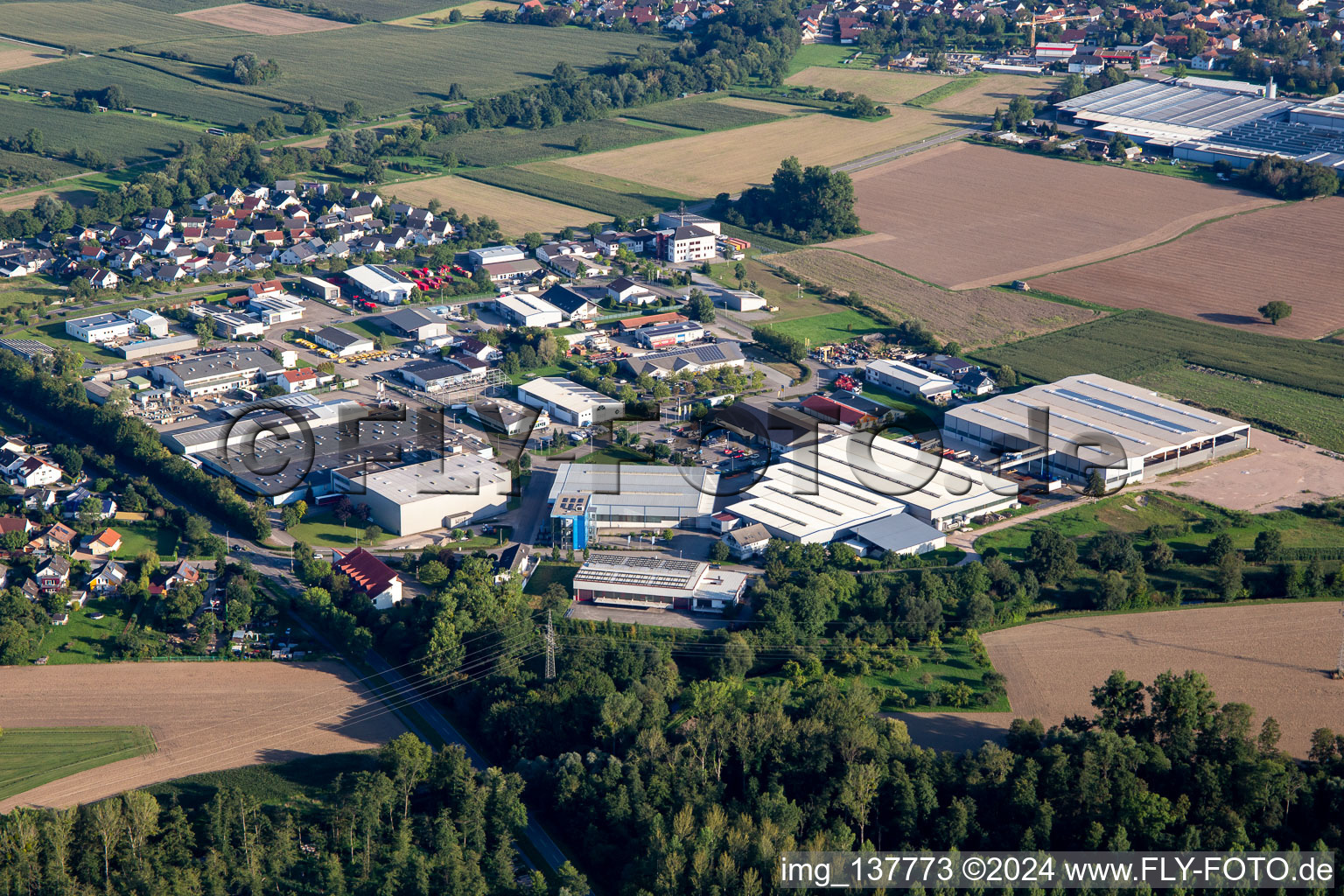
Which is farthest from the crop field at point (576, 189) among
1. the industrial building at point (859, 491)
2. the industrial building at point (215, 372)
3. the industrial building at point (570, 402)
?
the industrial building at point (859, 491)

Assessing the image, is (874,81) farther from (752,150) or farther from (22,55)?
(22,55)

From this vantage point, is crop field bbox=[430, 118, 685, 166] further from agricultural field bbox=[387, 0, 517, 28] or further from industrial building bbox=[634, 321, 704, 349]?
agricultural field bbox=[387, 0, 517, 28]

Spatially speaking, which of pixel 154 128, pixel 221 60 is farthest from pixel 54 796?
pixel 221 60

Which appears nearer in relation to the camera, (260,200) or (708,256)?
(708,256)

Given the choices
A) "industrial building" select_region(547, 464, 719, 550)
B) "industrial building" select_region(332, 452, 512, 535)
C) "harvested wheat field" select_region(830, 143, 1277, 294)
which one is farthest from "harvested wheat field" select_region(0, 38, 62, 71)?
"industrial building" select_region(547, 464, 719, 550)

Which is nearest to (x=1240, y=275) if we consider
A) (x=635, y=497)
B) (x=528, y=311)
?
(x=528, y=311)

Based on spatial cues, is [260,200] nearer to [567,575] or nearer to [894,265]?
[894,265]
